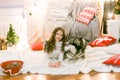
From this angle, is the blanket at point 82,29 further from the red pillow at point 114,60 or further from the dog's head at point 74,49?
the red pillow at point 114,60

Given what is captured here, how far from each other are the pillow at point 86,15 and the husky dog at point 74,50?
122 centimetres

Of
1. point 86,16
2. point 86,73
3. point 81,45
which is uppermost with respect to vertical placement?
point 86,16

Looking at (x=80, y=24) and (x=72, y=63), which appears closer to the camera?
(x=72, y=63)

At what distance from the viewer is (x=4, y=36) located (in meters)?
4.23

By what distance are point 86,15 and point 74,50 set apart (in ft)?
4.57

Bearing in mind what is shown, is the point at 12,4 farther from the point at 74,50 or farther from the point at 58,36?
the point at 74,50

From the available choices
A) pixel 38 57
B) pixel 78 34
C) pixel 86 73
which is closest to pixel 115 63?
pixel 86 73

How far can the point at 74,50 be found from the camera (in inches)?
120

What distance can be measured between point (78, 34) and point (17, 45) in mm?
954

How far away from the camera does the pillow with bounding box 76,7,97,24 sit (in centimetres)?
427

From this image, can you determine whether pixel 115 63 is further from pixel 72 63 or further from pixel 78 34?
pixel 78 34

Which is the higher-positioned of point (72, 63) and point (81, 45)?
point (81, 45)

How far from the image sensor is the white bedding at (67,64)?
2963mm

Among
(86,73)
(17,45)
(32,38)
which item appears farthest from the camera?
(32,38)
